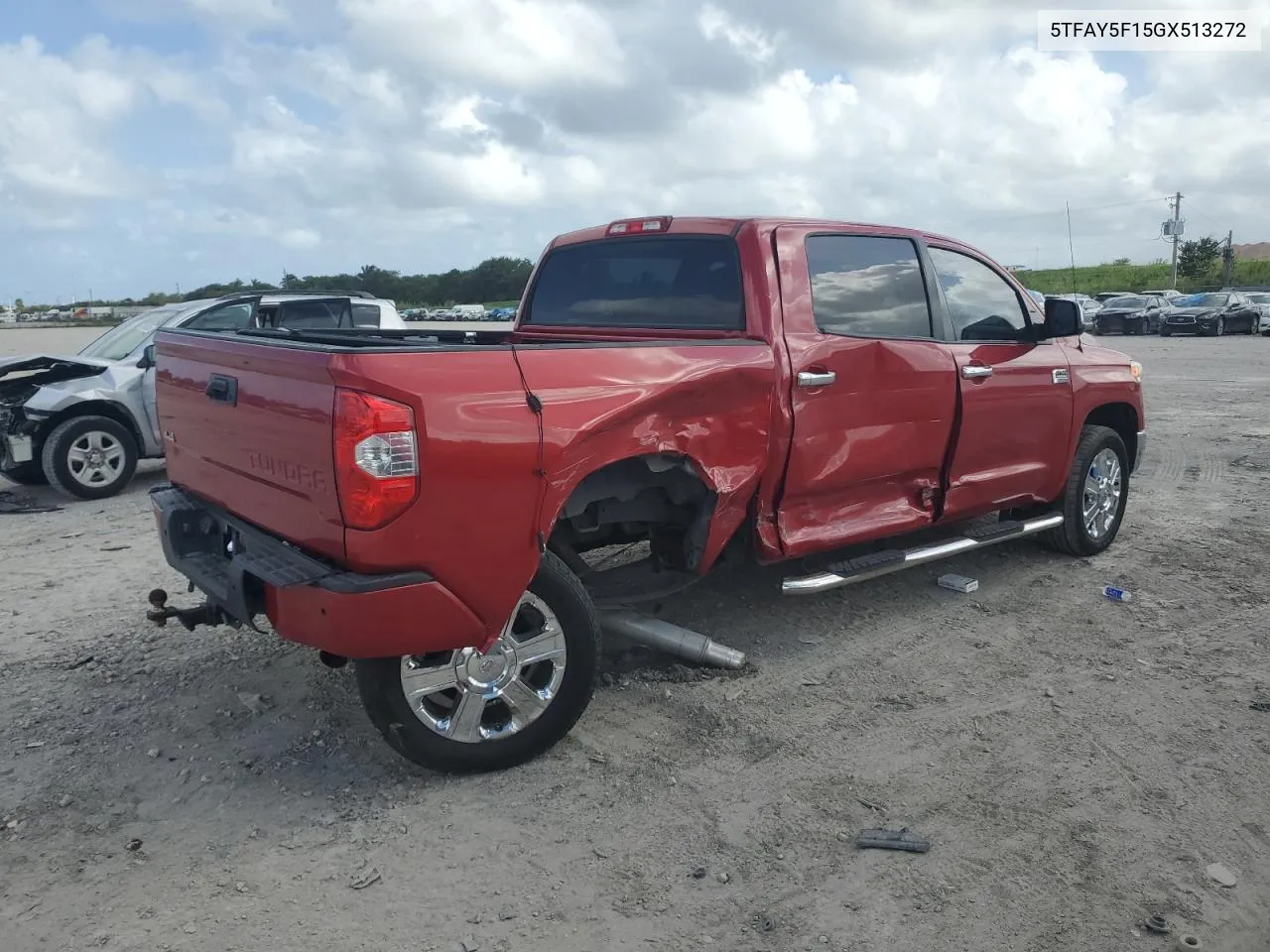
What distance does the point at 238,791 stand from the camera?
11.3ft

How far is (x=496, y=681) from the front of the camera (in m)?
3.49

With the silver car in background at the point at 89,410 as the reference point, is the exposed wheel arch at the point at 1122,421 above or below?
below

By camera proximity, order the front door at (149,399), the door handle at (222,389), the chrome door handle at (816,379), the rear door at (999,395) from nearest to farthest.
A: the door handle at (222,389)
the chrome door handle at (816,379)
the rear door at (999,395)
the front door at (149,399)

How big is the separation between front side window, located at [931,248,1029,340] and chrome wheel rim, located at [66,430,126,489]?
22.6 feet

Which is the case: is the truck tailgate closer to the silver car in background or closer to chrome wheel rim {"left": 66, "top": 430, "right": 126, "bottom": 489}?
the silver car in background

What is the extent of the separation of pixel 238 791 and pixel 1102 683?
344 cm

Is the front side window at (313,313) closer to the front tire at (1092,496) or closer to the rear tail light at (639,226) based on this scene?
the rear tail light at (639,226)

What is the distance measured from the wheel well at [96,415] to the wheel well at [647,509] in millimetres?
5990

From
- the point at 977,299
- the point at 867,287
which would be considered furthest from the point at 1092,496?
the point at 867,287

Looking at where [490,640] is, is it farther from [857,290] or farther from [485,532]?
[857,290]

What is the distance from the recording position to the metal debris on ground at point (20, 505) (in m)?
7.97

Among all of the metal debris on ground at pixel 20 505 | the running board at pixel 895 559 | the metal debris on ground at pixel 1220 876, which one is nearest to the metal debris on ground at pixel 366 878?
the running board at pixel 895 559

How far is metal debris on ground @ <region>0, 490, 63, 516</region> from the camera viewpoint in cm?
797

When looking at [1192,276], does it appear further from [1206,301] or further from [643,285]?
[643,285]
